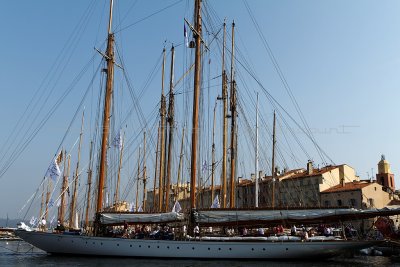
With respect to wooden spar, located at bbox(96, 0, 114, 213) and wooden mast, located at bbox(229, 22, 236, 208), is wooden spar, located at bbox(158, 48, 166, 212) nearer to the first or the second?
wooden mast, located at bbox(229, 22, 236, 208)

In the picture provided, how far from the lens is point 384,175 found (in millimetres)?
85625

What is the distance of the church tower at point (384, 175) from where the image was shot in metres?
85.0

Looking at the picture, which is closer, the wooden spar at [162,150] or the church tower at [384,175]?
the wooden spar at [162,150]

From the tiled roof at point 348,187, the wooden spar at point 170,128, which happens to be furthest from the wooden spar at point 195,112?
the tiled roof at point 348,187

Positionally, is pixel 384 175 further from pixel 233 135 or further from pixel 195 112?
pixel 195 112

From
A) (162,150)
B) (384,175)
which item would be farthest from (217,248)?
(384,175)

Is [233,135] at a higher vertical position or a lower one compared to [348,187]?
higher

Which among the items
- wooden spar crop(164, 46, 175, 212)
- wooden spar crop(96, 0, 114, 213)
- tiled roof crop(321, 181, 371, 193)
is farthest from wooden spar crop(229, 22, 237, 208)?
tiled roof crop(321, 181, 371, 193)

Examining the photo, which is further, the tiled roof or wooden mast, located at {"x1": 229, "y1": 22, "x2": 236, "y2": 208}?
the tiled roof

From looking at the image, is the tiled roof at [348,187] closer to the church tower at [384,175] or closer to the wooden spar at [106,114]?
the church tower at [384,175]

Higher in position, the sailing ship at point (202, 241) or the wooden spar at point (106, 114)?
the wooden spar at point (106, 114)

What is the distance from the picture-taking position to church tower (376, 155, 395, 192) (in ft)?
279

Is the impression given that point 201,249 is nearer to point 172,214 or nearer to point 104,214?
point 172,214

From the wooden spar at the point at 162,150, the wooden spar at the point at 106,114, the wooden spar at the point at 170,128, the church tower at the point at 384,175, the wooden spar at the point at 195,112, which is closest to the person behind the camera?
the wooden spar at the point at 195,112
